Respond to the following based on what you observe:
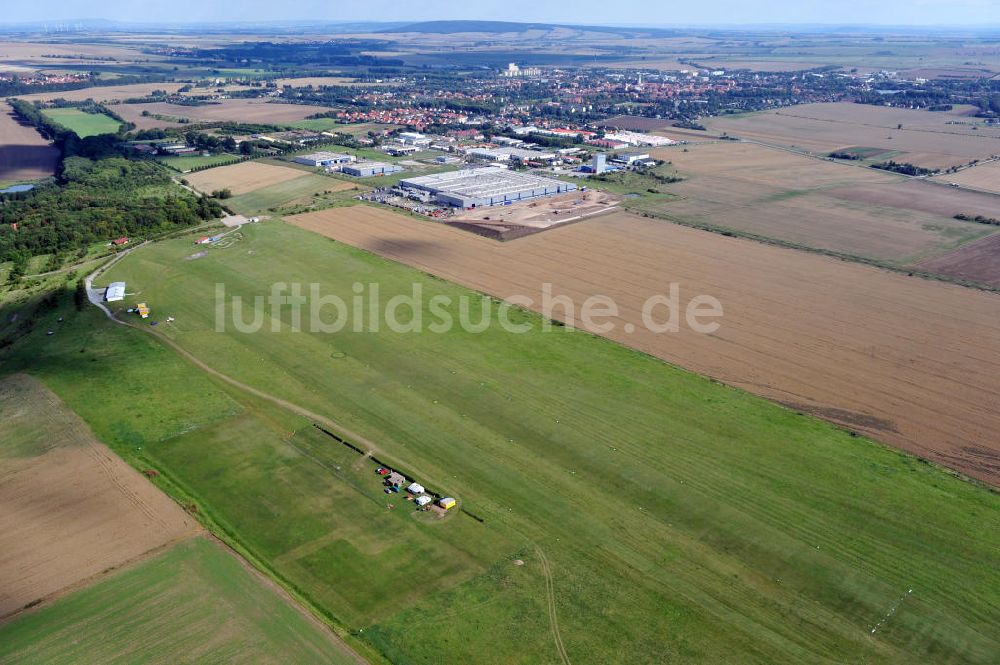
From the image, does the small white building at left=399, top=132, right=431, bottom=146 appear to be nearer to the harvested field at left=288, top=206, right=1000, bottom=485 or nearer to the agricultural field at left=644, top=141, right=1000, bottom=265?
the agricultural field at left=644, top=141, right=1000, bottom=265

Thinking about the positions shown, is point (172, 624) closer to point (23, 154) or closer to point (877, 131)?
point (23, 154)

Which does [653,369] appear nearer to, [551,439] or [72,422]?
[551,439]

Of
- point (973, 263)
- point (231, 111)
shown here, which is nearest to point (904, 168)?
point (973, 263)

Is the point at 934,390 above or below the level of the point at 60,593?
above

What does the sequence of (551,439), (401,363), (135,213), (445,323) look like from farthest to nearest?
(135,213)
(445,323)
(401,363)
(551,439)

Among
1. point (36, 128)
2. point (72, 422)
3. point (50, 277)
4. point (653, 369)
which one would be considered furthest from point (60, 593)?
point (36, 128)
